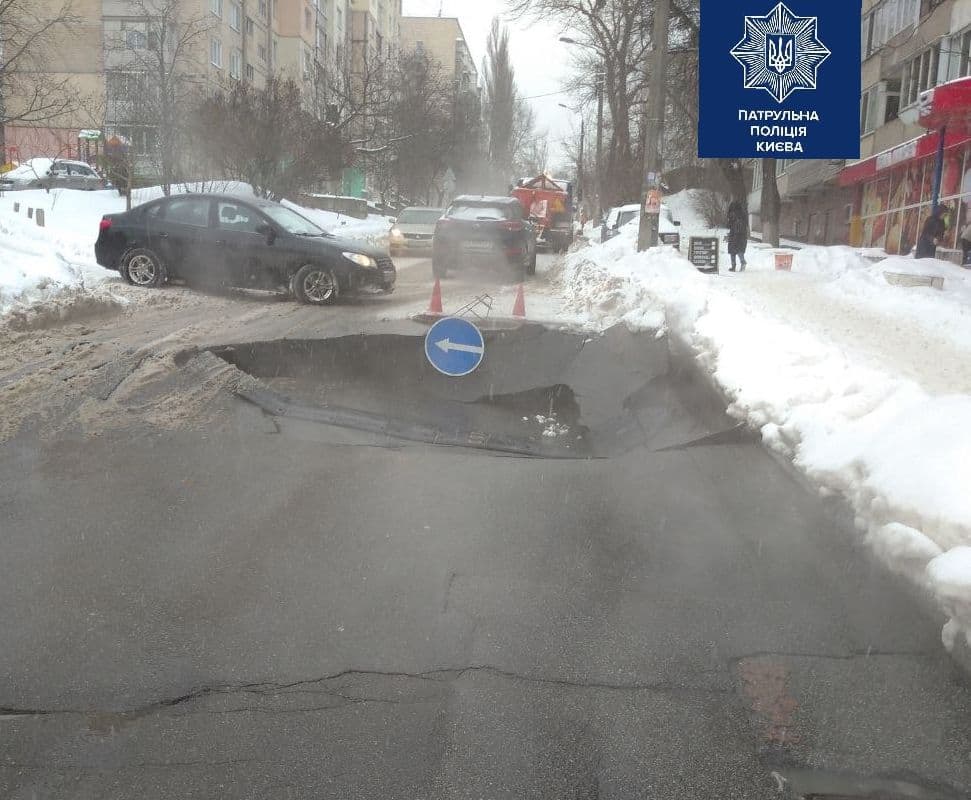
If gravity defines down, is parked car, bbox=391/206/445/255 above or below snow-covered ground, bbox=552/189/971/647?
above

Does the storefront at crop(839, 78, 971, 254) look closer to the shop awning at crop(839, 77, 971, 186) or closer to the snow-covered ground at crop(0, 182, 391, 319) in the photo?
the shop awning at crop(839, 77, 971, 186)

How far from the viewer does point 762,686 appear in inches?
130

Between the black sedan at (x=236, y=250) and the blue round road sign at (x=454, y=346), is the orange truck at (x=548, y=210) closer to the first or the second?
the black sedan at (x=236, y=250)

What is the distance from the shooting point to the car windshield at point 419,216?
2570 centimetres

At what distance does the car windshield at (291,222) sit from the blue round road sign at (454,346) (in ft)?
15.9

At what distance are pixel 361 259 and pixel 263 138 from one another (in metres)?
19.1

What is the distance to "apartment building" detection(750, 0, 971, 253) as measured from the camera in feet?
71.9

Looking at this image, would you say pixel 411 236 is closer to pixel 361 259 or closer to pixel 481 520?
pixel 361 259

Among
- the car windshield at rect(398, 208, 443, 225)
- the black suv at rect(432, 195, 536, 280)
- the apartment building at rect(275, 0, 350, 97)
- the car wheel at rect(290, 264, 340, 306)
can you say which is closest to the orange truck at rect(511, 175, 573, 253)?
the car windshield at rect(398, 208, 443, 225)

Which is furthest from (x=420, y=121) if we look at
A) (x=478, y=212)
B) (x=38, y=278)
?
(x=38, y=278)

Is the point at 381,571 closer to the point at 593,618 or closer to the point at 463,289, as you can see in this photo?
the point at 593,618

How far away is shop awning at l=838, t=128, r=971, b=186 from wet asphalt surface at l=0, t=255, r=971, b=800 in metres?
18.2

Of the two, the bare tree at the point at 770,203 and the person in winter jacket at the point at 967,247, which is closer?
the person in winter jacket at the point at 967,247

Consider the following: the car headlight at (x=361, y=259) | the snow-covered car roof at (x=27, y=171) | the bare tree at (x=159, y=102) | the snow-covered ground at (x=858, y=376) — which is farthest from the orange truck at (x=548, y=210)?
the car headlight at (x=361, y=259)
